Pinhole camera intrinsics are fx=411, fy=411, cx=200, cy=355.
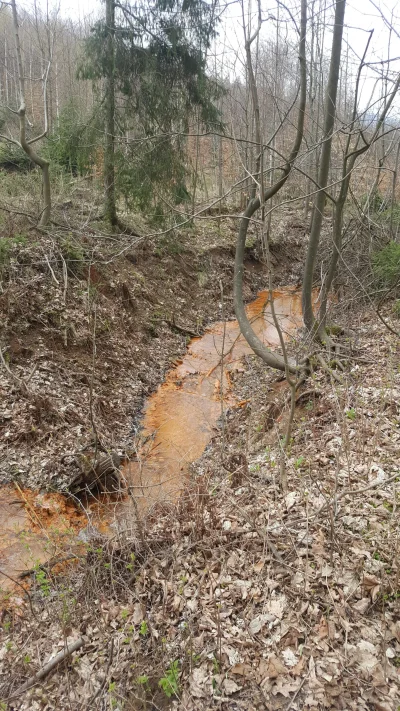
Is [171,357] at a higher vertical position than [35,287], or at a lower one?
lower

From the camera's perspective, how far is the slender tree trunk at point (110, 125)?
967cm

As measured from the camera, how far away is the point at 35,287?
800 cm

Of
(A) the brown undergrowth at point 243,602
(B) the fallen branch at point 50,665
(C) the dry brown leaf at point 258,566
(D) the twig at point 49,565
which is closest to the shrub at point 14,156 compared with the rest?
(D) the twig at point 49,565

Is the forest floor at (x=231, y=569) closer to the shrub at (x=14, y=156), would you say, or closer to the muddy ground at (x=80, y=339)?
the muddy ground at (x=80, y=339)

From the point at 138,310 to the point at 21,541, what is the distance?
6516mm

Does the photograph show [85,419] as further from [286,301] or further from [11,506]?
[286,301]

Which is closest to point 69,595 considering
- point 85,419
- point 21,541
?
point 21,541

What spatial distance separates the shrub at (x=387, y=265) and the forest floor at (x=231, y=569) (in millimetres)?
2627

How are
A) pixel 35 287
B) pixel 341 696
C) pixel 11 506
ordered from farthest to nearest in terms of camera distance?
pixel 35 287, pixel 11 506, pixel 341 696

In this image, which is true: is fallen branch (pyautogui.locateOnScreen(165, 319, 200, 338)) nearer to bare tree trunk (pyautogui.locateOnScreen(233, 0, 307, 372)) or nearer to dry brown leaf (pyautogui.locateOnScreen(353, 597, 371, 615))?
bare tree trunk (pyautogui.locateOnScreen(233, 0, 307, 372))

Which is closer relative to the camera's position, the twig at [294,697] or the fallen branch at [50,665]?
the twig at [294,697]

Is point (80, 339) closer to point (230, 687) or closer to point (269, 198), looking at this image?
point (269, 198)

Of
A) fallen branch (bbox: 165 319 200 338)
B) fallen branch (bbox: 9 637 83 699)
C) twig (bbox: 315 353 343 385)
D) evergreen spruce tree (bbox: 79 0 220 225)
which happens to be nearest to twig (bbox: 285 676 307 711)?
fallen branch (bbox: 9 637 83 699)

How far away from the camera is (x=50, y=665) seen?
3098 mm
